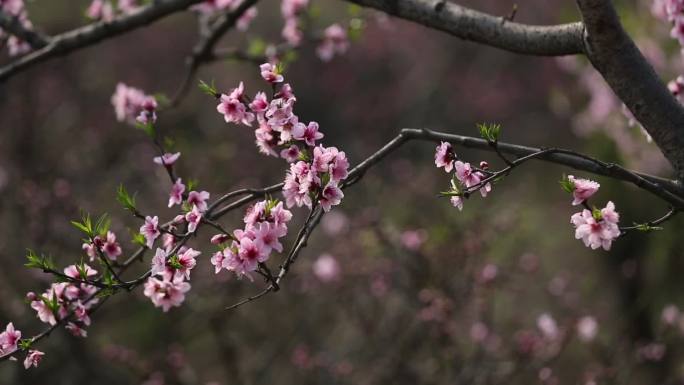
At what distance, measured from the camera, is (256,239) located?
2107 millimetres

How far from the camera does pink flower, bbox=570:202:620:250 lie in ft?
6.73

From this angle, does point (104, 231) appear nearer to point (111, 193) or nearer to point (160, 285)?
point (160, 285)

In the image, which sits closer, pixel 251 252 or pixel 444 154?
pixel 251 252

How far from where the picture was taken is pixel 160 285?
239cm

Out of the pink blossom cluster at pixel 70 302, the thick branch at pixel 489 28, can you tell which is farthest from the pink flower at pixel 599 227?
the pink blossom cluster at pixel 70 302

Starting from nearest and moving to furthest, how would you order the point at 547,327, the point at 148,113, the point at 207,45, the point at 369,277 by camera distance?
the point at 148,113, the point at 207,45, the point at 547,327, the point at 369,277

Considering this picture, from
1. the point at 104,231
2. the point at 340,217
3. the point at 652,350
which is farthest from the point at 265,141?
the point at 340,217

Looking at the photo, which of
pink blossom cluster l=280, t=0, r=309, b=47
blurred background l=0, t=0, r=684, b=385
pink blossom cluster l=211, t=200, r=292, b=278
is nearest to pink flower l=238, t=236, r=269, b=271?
pink blossom cluster l=211, t=200, r=292, b=278

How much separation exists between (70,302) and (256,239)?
788 mm

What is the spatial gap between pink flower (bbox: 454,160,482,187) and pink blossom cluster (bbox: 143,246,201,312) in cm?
85

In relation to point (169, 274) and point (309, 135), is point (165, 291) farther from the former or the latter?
point (309, 135)

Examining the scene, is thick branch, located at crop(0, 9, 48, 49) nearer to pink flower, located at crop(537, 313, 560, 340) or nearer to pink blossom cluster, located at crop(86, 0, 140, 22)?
pink blossom cluster, located at crop(86, 0, 140, 22)

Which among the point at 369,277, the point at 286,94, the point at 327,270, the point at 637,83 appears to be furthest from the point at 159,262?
the point at 369,277

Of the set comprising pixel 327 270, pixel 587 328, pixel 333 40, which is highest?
pixel 333 40
